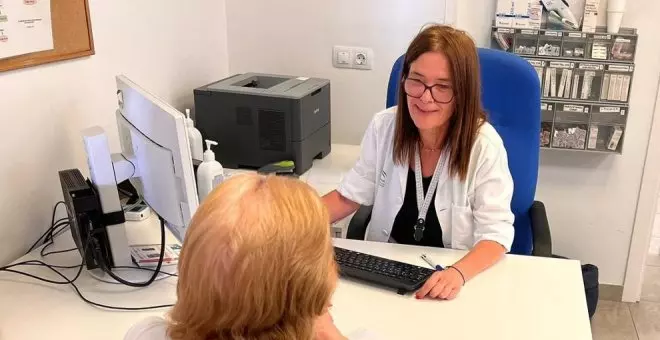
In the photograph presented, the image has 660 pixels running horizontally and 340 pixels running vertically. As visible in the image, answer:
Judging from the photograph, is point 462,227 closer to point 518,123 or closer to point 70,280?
point 518,123

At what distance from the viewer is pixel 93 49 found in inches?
69.4

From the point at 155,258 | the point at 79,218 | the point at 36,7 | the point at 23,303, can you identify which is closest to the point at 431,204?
the point at 155,258

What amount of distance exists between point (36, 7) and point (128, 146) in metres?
0.46

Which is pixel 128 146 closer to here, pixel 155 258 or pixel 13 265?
pixel 155 258

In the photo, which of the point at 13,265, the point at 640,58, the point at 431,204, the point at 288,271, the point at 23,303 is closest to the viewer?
the point at 288,271

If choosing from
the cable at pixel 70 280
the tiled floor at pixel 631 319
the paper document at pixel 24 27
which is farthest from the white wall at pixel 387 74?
the cable at pixel 70 280

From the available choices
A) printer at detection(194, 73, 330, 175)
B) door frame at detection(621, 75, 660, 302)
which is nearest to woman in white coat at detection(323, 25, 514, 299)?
printer at detection(194, 73, 330, 175)

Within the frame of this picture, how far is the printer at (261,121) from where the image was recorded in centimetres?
213

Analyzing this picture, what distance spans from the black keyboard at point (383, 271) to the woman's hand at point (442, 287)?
0.02 metres

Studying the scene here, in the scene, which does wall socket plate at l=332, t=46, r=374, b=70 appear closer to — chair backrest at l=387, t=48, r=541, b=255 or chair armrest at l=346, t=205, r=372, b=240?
chair backrest at l=387, t=48, r=541, b=255

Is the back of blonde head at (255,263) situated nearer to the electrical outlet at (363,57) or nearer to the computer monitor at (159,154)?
the computer monitor at (159,154)

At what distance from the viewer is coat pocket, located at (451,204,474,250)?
1639mm

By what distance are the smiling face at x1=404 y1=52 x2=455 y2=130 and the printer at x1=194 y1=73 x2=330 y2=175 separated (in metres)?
0.61

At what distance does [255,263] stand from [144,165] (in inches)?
28.8
